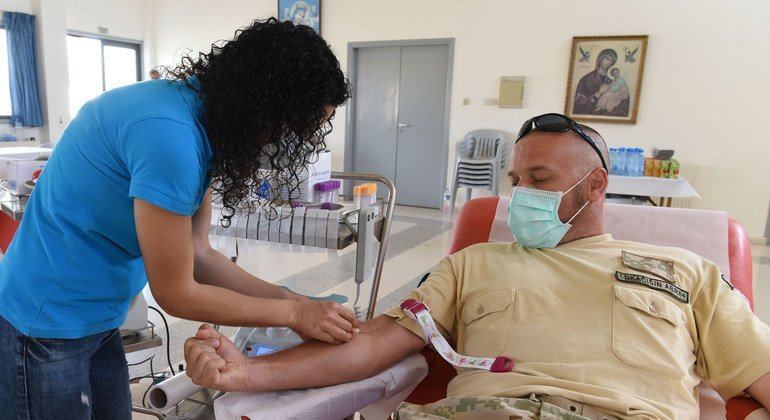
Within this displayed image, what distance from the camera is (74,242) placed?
0.89 meters

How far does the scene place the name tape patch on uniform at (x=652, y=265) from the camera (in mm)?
1236

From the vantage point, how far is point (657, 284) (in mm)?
1203

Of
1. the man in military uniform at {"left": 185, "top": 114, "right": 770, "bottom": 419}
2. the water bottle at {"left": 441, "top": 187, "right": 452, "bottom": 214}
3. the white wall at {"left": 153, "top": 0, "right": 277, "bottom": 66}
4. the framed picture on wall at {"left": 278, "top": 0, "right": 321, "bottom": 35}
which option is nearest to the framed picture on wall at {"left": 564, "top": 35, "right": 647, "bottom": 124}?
the water bottle at {"left": 441, "top": 187, "right": 452, "bottom": 214}

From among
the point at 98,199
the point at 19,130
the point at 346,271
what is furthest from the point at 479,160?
the point at 19,130

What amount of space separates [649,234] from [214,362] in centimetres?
128

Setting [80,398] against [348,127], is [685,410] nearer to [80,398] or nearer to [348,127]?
[80,398]

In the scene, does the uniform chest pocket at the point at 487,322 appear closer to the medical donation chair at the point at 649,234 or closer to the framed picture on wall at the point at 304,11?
the medical donation chair at the point at 649,234

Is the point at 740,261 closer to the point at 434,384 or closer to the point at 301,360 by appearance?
the point at 434,384

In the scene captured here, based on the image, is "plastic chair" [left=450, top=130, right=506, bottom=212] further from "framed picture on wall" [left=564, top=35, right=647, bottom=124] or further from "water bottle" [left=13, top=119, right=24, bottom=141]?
"water bottle" [left=13, top=119, right=24, bottom=141]

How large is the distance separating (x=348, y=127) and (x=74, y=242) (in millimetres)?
5589

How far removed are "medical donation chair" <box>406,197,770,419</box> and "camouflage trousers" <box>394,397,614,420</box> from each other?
24 centimetres

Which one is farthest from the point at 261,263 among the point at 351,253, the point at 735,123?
the point at 735,123

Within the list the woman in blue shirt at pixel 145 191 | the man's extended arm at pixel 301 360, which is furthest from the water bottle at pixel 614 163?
the woman in blue shirt at pixel 145 191

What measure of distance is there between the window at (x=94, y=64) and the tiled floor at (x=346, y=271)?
4.48 meters
